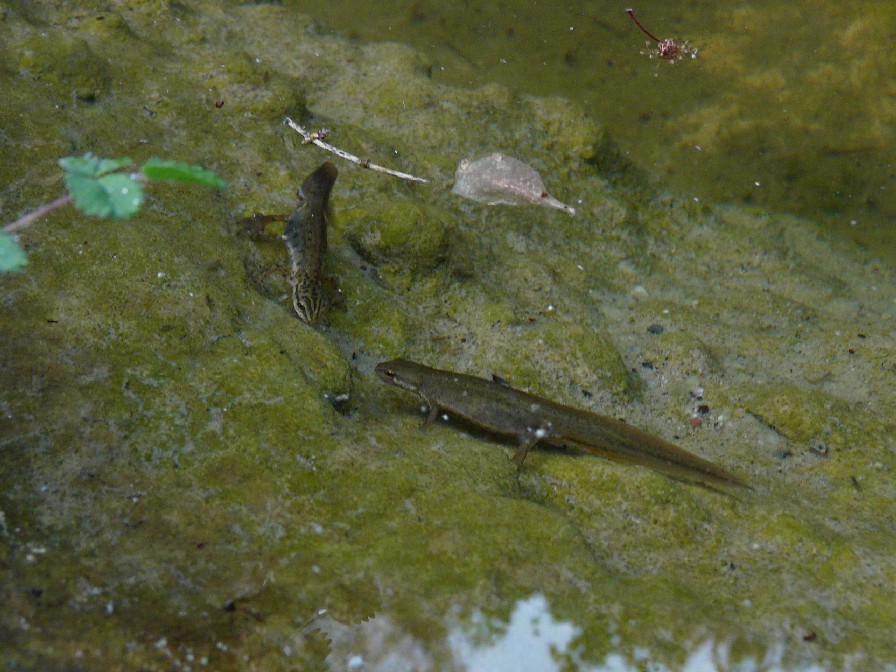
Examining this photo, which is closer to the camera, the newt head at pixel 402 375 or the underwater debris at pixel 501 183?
the newt head at pixel 402 375

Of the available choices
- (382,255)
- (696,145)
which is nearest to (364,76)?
(382,255)

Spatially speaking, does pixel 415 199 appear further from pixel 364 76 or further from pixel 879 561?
pixel 879 561

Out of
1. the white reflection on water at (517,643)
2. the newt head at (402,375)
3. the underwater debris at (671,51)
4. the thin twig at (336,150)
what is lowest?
the newt head at (402,375)

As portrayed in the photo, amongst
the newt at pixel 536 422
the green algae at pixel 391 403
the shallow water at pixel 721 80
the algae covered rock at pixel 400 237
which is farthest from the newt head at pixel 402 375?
the shallow water at pixel 721 80

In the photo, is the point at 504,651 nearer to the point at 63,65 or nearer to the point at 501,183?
the point at 501,183

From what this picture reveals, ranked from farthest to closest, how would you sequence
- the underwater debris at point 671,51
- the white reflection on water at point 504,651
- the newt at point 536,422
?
the underwater debris at point 671,51 → the newt at point 536,422 → the white reflection on water at point 504,651

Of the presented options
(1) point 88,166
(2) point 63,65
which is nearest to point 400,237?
(2) point 63,65

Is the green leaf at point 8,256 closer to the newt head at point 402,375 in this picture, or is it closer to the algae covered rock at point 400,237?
the newt head at point 402,375
